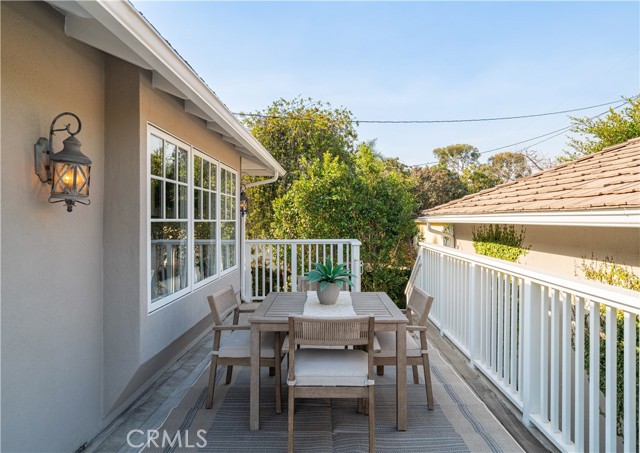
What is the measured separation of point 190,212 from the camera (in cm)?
422

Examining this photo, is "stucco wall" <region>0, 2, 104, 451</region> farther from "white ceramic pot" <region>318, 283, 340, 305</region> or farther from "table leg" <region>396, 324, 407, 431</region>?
"table leg" <region>396, 324, 407, 431</region>

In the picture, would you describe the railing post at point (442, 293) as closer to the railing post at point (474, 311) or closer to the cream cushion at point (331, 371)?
the railing post at point (474, 311)

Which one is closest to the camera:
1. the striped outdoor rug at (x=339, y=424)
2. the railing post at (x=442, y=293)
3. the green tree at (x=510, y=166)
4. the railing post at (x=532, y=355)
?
the striped outdoor rug at (x=339, y=424)

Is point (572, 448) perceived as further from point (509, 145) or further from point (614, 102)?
point (509, 145)

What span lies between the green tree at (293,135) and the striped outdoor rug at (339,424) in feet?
33.0

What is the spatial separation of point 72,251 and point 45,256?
10.7 inches

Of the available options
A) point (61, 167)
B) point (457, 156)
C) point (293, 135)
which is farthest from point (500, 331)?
point (457, 156)

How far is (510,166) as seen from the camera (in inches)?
1034

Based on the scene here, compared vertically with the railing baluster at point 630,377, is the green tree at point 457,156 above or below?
above

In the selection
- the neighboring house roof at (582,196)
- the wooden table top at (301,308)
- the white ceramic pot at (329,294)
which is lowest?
the wooden table top at (301,308)

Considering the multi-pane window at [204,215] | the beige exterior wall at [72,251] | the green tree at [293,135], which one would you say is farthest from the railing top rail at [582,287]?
the green tree at [293,135]

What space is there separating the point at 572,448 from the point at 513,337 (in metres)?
0.88

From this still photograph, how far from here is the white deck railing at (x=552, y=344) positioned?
192 centimetres

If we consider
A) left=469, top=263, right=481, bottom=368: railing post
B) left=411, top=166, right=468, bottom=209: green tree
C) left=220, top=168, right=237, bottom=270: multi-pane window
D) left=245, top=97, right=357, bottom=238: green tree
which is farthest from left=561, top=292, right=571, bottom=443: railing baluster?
left=411, top=166, right=468, bottom=209: green tree
